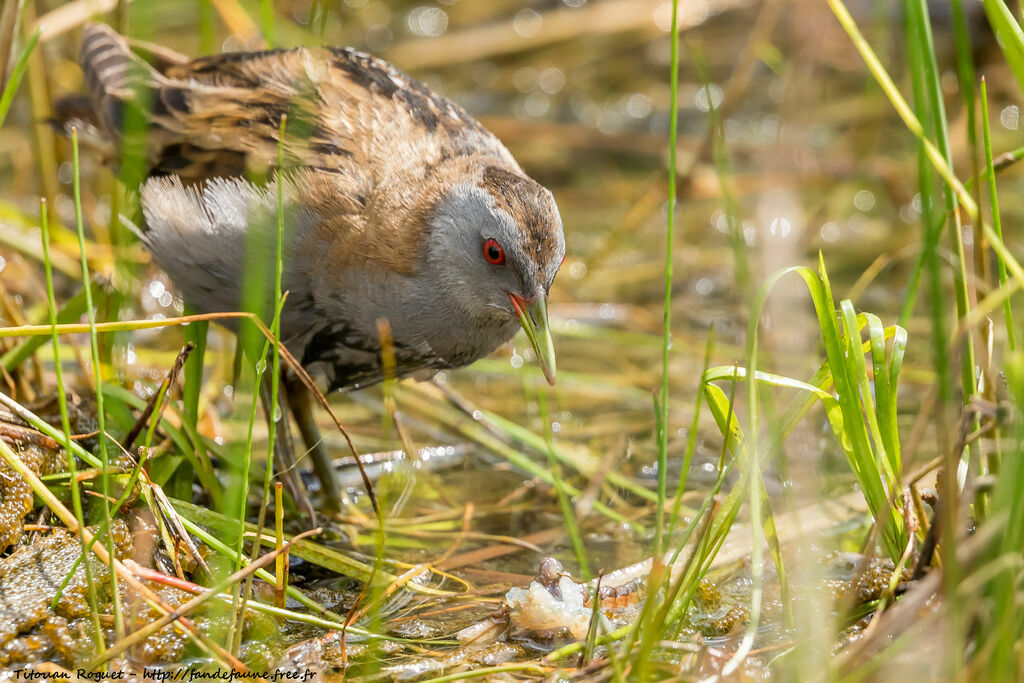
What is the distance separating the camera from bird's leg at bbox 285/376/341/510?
3.83 metres

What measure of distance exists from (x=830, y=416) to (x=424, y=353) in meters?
1.33

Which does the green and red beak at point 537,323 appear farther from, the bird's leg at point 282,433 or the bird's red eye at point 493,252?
the bird's leg at point 282,433

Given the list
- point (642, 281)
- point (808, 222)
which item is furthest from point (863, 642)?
point (808, 222)

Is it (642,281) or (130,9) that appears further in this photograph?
(642,281)

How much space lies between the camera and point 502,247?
3383 mm

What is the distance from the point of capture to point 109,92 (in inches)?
158

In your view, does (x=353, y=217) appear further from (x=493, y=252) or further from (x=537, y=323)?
(x=537, y=323)

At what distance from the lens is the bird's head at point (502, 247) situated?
3.35 m

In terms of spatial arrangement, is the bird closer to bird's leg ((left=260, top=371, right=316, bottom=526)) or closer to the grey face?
the grey face

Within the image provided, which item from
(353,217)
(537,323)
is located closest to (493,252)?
(537,323)

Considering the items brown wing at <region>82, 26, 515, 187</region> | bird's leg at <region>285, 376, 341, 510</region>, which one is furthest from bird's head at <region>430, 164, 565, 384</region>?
bird's leg at <region>285, 376, 341, 510</region>

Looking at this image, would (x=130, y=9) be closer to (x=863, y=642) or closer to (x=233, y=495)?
(x=233, y=495)

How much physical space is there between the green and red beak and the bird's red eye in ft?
0.37

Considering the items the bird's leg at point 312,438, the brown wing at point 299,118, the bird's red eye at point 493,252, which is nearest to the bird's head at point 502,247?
the bird's red eye at point 493,252
